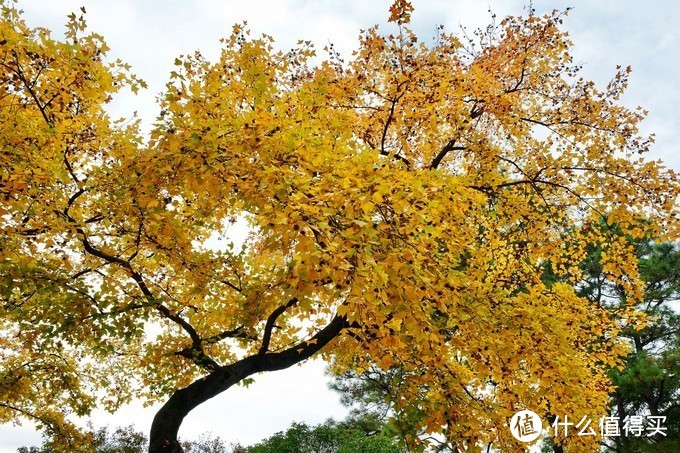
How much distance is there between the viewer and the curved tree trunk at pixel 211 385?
7.43 meters

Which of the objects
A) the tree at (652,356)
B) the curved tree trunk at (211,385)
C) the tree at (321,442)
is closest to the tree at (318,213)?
the curved tree trunk at (211,385)

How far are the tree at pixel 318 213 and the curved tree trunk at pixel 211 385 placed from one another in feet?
0.11

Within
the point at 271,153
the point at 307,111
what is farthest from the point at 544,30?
the point at 271,153

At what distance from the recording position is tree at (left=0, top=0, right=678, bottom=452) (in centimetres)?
466

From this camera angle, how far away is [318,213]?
407 centimetres

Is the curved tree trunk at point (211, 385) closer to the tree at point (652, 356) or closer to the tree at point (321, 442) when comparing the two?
the tree at point (321, 442)

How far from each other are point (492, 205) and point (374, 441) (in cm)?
779

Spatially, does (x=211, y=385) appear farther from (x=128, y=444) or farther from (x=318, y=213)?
(x=128, y=444)

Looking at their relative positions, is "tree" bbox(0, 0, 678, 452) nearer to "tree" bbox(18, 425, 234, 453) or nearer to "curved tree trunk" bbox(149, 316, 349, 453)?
"curved tree trunk" bbox(149, 316, 349, 453)

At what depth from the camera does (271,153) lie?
489 centimetres

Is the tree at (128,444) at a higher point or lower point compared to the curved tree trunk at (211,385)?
higher

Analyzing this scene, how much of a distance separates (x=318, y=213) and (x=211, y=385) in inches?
199

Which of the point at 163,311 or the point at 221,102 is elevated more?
the point at 221,102

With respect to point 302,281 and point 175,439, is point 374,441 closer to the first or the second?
point 175,439
